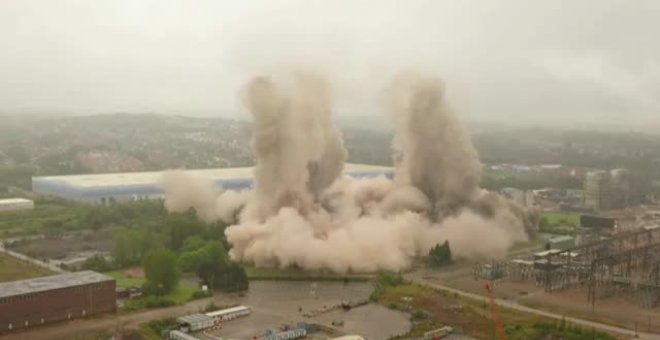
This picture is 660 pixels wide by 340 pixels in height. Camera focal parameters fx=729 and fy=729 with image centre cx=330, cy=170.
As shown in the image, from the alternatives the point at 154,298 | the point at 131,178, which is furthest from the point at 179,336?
the point at 131,178

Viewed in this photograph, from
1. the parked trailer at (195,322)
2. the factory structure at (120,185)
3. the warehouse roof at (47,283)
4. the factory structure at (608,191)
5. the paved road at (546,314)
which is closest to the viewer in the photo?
the paved road at (546,314)

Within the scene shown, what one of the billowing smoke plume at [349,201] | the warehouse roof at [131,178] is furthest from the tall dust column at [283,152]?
the warehouse roof at [131,178]

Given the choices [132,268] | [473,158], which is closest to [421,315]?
[132,268]

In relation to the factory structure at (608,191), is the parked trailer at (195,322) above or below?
below

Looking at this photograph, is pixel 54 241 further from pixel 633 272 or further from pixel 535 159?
pixel 535 159

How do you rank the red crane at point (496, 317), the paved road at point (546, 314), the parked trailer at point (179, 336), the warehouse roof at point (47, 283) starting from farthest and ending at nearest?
the warehouse roof at point (47, 283) < the paved road at point (546, 314) < the red crane at point (496, 317) < the parked trailer at point (179, 336)

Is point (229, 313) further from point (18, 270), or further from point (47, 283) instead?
point (18, 270)

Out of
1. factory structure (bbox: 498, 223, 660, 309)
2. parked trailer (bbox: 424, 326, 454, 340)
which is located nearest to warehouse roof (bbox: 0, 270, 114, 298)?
parked trailer (bbox: 424, 326, 454, 340)

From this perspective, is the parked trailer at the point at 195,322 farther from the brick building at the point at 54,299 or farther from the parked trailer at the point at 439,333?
the parked trailer at the point at 439,333

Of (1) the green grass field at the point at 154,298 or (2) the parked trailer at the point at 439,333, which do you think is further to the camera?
(1) the green grass field at the point at 154,298
